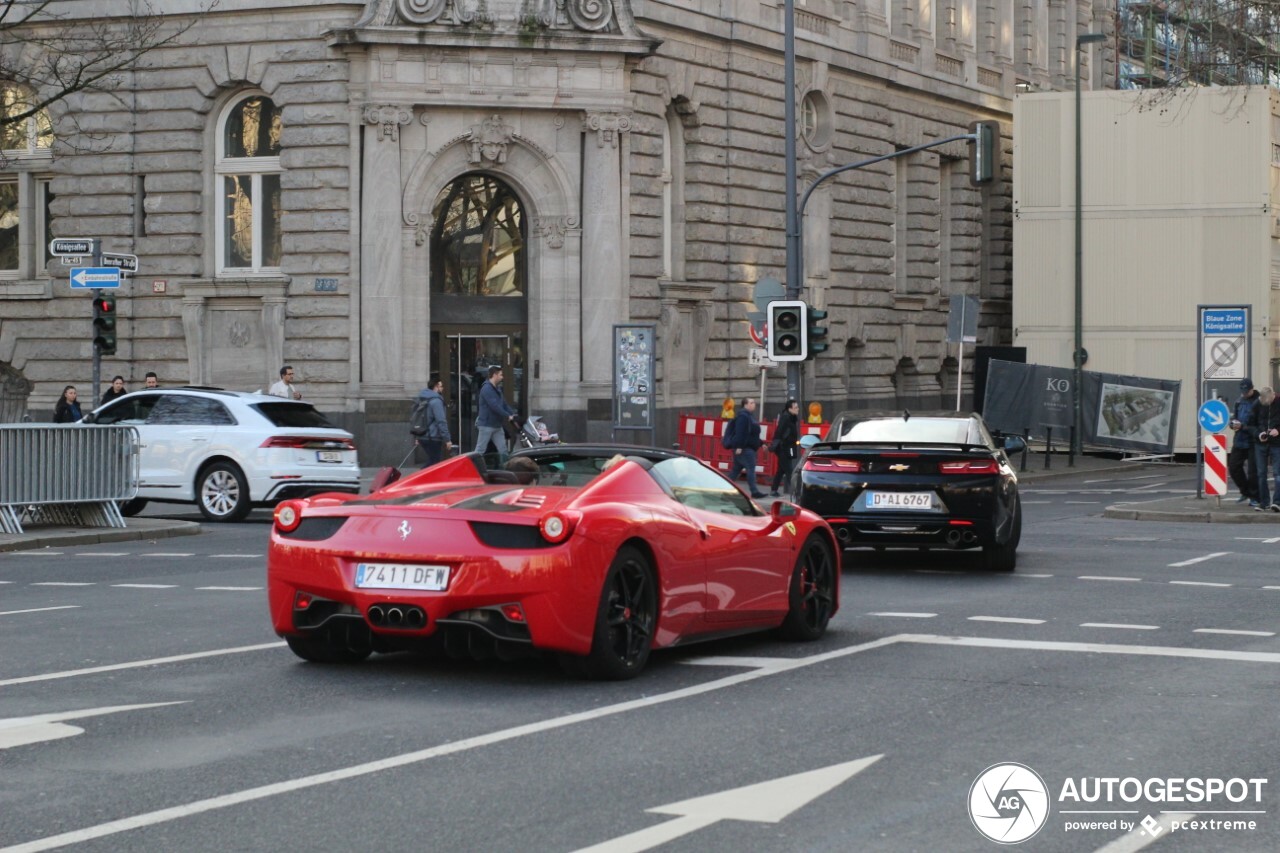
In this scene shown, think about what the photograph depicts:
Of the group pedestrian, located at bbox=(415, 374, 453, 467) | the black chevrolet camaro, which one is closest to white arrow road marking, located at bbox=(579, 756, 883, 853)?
the black chevrolet camaro

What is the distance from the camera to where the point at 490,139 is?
117 feet

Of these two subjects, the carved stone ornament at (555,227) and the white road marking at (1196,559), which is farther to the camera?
the carved stone ornament at (555,227)

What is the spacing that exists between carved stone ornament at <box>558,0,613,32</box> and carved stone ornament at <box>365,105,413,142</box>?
3468mm

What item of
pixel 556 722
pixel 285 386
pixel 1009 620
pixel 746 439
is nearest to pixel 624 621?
A: pixel 556 722

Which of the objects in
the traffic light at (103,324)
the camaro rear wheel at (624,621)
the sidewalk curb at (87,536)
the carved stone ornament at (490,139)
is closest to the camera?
the camaro rear wheel at (624,621)

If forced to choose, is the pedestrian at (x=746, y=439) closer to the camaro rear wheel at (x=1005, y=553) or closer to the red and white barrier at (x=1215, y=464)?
the red and white barrier at (x=1215, y=464)

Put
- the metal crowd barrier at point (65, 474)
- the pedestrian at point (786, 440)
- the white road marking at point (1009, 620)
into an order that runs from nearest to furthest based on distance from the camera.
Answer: the white road marking at point (1009, 620), the metal crowd barrier at point (65, 474), the pedestrian at point (786, 440)

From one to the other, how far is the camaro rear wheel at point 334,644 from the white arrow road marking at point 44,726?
105 centimetres

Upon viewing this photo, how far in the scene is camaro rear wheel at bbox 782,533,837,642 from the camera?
11.7 m

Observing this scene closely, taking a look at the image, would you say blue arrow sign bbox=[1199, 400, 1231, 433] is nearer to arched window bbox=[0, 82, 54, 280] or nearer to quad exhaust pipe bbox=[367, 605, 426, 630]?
quad exhaust pipe bbox=[367, 605, 426, 630]

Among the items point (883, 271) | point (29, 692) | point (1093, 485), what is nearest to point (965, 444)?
point (29, 692)

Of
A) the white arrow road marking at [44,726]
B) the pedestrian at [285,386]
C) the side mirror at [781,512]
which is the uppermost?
the pedestrian at [285,386]

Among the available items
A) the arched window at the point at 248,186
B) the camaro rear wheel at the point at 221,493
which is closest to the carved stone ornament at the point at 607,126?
the arched window at the point at 248,186

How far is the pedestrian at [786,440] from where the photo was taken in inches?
1185
